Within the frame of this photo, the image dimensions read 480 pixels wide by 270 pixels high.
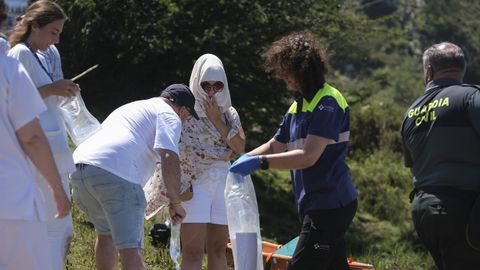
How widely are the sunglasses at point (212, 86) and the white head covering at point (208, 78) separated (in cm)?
2

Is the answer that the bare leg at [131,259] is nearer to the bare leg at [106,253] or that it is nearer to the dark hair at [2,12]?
the bare leg at [106,253]

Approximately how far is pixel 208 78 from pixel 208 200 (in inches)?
33.2

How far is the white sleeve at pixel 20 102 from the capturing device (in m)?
3.74

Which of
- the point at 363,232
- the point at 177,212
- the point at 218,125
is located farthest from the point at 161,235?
the point at 363,232

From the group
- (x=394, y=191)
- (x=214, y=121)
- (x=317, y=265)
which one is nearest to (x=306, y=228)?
(x=317, y=265)

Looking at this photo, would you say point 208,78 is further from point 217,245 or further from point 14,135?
point 14,135

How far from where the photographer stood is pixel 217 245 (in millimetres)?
5918

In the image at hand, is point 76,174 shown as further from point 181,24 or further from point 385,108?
point 385,108

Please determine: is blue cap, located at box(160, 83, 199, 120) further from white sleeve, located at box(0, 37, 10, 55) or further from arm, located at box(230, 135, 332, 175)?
white sleeve, located at box(0, 37, 10, 55)

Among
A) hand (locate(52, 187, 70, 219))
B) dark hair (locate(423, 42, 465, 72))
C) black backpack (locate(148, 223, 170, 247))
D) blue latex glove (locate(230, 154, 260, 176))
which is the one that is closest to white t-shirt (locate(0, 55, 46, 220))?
hand (locate(52, 187, 70, 219))

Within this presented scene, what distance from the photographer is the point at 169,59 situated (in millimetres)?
12945

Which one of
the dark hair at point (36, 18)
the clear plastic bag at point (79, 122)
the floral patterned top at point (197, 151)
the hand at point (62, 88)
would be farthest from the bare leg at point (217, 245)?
the dark hair at point (36, 18)

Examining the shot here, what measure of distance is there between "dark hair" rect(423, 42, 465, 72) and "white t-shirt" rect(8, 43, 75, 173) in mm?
2216

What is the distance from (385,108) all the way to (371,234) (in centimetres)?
660
